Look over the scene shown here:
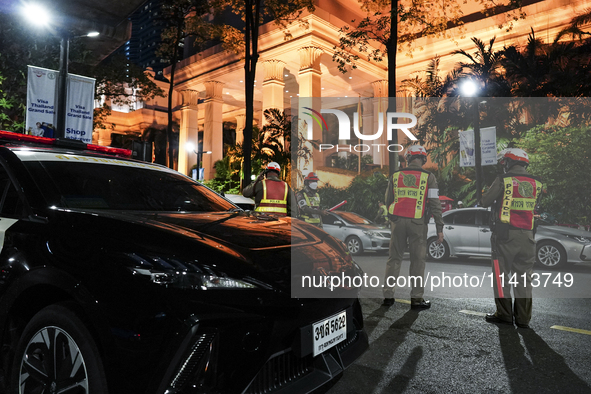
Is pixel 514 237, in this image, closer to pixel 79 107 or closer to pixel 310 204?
pixel 310 204

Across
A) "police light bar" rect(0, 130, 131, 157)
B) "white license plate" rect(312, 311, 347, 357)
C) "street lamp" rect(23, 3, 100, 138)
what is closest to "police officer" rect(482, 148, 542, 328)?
"white license plate" rect(312, 311, 347, 357)

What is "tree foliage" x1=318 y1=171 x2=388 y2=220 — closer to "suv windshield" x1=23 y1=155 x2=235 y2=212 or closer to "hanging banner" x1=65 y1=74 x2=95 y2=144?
"hanging banner" x1=65 y1=74 x2=95 y2=144

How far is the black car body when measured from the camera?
1.89 meters

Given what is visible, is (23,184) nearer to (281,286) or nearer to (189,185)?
(189,185)

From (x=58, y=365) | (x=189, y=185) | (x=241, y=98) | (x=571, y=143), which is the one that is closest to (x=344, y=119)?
(x=189, y=185)

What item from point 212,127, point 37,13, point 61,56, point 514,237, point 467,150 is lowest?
point 514,237

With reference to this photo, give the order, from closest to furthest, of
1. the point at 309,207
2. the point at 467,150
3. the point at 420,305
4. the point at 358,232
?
the point at 420,305
the point at 309,207
the point at 358,232
the point at 467,150

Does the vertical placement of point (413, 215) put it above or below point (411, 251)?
above

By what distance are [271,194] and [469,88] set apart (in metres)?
14.1

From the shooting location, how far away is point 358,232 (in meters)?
12.2

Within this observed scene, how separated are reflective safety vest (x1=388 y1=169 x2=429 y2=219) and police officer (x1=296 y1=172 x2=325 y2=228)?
2.65 m

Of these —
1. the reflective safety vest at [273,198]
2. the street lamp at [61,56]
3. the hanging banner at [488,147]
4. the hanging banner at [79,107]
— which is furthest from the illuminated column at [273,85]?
the reflective safety vest at [273,198]

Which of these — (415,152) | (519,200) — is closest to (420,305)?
(519,200)

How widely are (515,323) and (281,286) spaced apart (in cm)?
371
